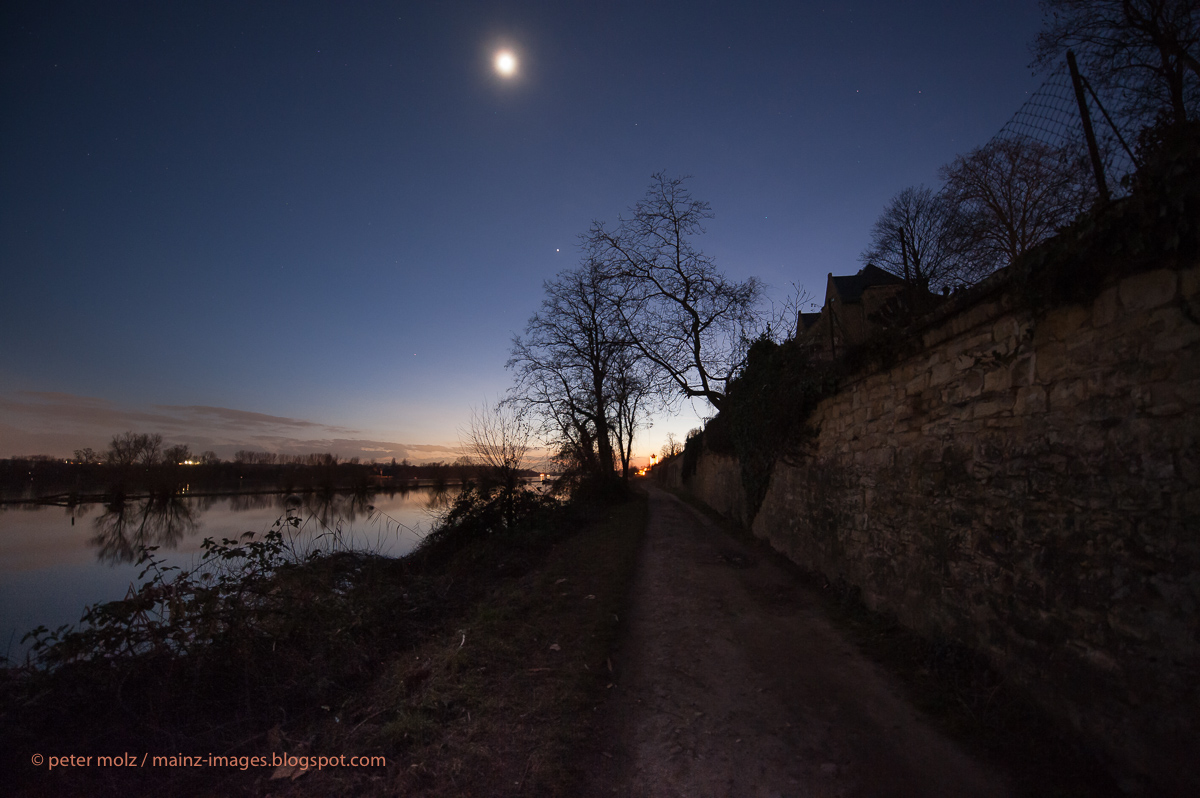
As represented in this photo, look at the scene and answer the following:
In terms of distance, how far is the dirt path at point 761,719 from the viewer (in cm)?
270

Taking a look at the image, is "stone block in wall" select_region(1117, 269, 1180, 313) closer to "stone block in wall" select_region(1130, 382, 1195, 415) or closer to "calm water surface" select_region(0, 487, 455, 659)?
"stone block in wall" select_region(1130, 382, 1195, 415)

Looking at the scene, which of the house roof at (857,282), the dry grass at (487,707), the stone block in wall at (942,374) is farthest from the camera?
the house roof at (857,282)

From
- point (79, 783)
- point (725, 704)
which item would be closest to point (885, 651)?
point (725, 704)

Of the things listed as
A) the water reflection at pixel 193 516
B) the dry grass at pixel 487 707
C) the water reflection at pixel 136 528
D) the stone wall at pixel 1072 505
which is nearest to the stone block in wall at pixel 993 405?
the stone wall at pixel 1072 505

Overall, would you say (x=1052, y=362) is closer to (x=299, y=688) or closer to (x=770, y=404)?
(x=299, y=688)

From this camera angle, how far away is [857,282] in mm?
23000

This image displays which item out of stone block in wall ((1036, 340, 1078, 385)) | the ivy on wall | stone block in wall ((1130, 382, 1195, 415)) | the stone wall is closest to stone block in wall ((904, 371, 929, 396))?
the stone wall

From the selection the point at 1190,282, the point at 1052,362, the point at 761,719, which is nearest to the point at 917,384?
the point at 1052,362

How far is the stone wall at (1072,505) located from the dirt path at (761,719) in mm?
781

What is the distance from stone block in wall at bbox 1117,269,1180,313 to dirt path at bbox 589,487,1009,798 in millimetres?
2653

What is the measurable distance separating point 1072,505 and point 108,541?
21.1m

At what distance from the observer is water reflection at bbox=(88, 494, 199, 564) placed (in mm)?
12594

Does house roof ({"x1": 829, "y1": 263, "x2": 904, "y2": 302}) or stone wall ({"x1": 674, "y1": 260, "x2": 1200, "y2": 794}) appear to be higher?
house roof ({"x1": 829, "y1": 263, "x2": 904, "y2": 302})

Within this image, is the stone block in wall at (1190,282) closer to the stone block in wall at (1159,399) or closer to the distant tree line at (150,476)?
the stone block in wall at (1159,399)
